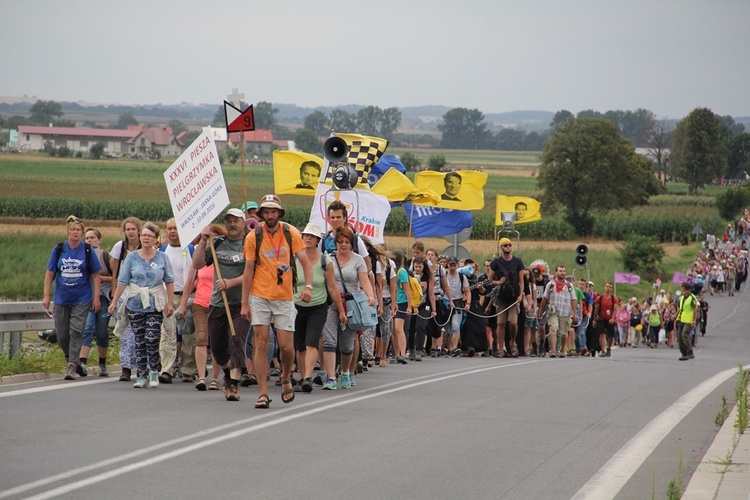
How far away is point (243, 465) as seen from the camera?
7695mm

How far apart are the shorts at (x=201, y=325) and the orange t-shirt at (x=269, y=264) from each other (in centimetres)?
199

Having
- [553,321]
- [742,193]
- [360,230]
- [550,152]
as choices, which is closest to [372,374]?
[360,230]

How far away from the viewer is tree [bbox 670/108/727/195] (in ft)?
506

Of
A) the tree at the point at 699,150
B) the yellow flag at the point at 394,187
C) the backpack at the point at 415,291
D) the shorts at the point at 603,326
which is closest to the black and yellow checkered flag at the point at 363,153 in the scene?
the yellow flag at the point at 394,187

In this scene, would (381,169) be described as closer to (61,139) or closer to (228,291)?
(228,291)

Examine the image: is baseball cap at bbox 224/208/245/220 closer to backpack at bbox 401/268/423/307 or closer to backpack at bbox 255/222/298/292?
backpack at bbox 255/222/298/292

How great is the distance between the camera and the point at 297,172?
2166 cm

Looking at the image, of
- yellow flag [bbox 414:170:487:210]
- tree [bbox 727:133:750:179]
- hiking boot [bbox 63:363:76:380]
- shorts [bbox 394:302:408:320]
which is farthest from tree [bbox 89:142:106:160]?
hiking boot [bbox 63:363:76:380]

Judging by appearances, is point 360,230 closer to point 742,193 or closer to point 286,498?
point 286,498

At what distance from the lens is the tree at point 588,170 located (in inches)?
4038

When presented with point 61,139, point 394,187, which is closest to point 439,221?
point 394,187

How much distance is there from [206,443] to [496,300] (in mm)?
13406

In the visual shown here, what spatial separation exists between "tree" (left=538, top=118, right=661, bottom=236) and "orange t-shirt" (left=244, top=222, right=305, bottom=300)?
305 feet

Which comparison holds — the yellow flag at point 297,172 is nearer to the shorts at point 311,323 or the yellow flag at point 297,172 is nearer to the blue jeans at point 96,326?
the blue jeans at point 96,326
